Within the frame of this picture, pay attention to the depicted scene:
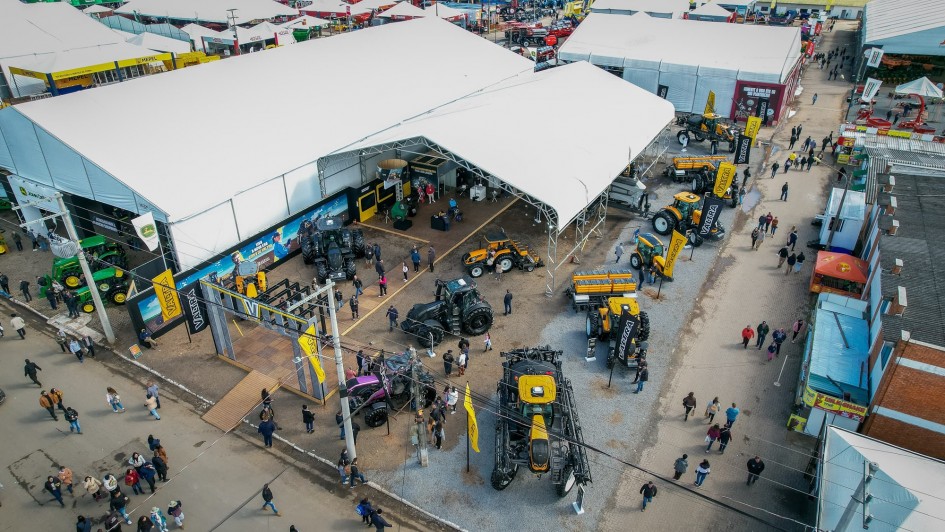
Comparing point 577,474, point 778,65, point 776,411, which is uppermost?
point 778,65

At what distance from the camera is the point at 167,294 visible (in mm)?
17156

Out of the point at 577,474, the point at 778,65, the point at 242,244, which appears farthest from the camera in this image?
the point at 778,65

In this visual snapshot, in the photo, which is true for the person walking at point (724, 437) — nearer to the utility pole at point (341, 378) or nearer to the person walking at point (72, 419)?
the utility pole at point (341, 378)

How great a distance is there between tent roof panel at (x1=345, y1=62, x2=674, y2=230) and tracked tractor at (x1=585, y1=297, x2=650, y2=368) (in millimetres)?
3269

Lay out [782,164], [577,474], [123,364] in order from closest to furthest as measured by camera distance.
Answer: [577,474]
[123,364]
[782,164]

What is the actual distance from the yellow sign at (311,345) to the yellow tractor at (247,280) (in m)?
5.07

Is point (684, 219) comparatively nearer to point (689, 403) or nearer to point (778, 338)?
point (778, 338)

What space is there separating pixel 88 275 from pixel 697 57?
126ft

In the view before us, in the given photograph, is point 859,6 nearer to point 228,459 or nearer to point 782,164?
point 782,164

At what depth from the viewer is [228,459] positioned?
14781 millimetres

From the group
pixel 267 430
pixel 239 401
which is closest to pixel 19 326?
pixel 239 401

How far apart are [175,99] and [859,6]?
8610 centimetres

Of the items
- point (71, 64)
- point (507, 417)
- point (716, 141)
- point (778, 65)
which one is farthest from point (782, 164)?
point (71, 64)

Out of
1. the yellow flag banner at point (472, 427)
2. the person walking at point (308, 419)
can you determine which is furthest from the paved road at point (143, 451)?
the yellow flag banner at point (472, 427)
